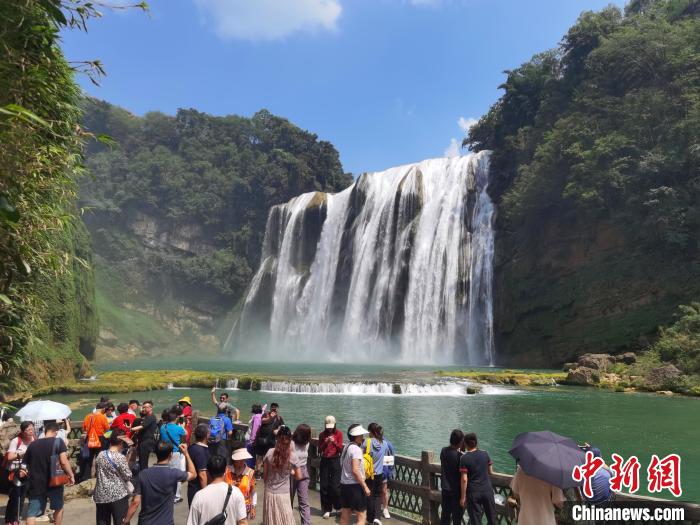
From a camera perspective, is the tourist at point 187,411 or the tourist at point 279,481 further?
the tourist at point 187,411

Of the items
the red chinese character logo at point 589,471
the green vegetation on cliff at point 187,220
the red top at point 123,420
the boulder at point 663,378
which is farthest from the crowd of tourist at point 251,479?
the green vegetation on cliff at point 187,220

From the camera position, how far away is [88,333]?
43.1 metres

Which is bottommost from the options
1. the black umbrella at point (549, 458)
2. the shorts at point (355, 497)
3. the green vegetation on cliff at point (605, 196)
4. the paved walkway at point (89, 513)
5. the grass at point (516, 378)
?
the paved walkway at point (89, 513)

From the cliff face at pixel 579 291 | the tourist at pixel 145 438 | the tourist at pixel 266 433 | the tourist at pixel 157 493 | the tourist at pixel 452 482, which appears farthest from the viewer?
the cliff face at pixel 579 291

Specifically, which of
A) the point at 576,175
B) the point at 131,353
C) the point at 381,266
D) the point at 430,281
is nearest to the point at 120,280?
the point at 131,353

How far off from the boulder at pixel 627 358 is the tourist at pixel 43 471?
103 feet

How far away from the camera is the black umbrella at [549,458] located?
477 centimetres

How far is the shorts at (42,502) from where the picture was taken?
6516 millimetres

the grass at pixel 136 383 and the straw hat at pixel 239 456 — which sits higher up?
the straw hat at pixel 239 456

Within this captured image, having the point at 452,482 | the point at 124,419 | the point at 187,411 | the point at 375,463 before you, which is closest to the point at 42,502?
the point at 124,419

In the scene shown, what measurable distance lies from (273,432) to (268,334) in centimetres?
6275

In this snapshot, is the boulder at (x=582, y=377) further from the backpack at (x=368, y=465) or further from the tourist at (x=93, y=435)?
the tourist at (x=93, y=435)

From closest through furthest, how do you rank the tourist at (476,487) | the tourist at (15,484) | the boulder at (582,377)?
the tourist at (476,487), the tourist at (15,484), the boulder at (582,377)

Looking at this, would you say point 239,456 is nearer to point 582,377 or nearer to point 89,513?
point 89,513
